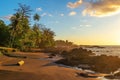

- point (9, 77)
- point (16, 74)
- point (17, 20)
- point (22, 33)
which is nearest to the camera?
point (9, 77)

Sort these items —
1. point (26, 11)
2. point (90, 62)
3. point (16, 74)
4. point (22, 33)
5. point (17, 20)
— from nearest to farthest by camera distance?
point (16, 74) → point (90, 62) → point (17, 20) → point (22, 33) → point (26, 11)

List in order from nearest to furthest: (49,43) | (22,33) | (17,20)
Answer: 1. (17,20)
2. (22,33)
3. (49,43)

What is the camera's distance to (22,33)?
69.5 meters

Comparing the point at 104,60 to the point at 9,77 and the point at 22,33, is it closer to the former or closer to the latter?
the point at 9,77

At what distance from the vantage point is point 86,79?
21.7m

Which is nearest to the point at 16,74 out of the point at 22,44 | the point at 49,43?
the point at 22,44

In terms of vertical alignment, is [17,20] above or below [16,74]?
above

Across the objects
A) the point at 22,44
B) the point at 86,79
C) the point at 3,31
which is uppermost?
the point at 3,31

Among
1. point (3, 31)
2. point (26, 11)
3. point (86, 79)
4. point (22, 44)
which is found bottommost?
point (86, 79)

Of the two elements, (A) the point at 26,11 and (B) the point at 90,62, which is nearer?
(B) the point at 90,62

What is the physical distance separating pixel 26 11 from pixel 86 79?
188ft

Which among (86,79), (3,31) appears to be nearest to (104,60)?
(86,79)

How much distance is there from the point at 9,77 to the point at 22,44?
170ft

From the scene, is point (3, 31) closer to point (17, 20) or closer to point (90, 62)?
point (17, 20)
